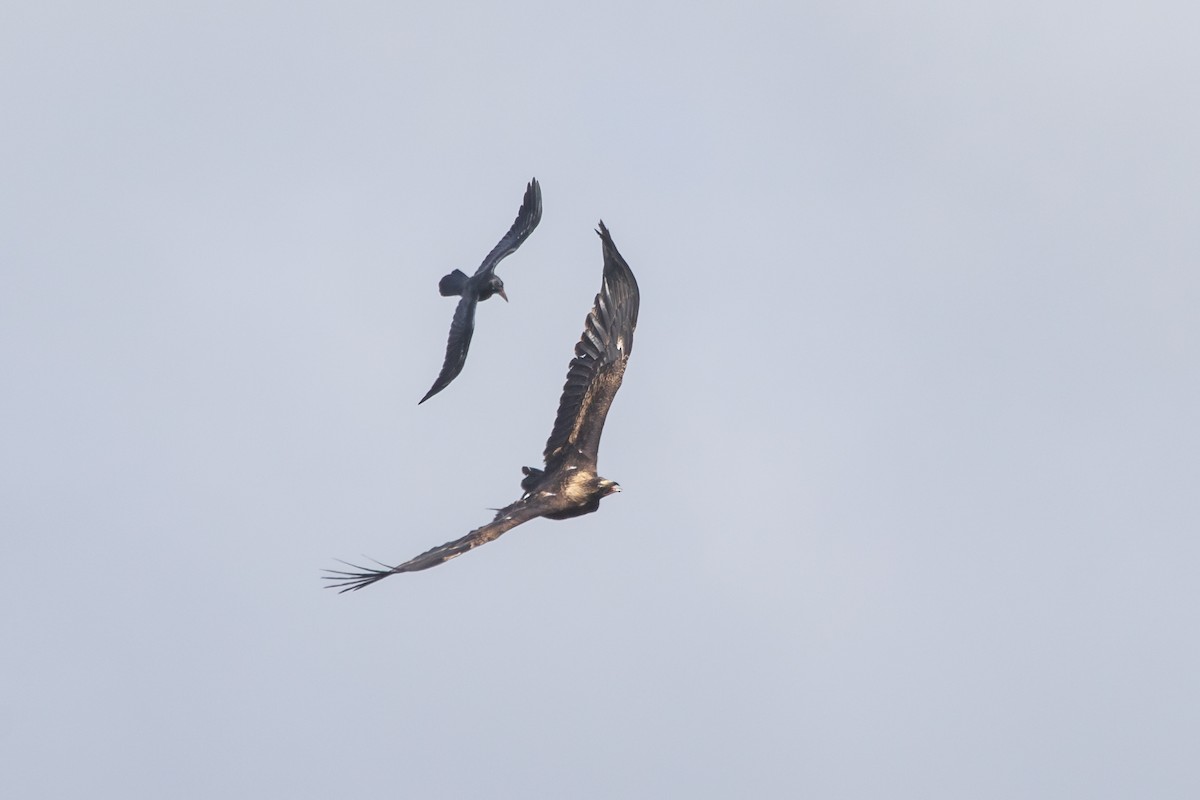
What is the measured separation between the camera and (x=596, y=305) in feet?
110

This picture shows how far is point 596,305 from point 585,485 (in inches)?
129

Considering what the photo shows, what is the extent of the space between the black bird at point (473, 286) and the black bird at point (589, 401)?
2767 mm

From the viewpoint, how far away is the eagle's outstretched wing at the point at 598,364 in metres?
33.3

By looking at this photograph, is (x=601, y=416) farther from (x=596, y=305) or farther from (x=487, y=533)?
(x=487, y=533)

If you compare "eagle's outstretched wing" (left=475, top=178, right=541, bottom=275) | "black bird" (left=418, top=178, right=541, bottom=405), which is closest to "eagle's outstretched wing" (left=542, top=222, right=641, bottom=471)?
"black bird" (left=418, top=178, right=541, bottom=405)

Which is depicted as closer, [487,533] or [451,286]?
[487,533]

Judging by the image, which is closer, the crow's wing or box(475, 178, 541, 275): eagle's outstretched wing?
the crow's wing

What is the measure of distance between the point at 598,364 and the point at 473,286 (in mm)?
4909

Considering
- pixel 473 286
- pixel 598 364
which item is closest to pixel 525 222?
pixel 473 286

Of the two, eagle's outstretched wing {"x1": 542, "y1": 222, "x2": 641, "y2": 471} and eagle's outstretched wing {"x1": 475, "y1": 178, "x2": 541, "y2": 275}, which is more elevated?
eagle's outstretched wing {"x1": 475, "y1": 178, "x2": 541, "y2": 275}

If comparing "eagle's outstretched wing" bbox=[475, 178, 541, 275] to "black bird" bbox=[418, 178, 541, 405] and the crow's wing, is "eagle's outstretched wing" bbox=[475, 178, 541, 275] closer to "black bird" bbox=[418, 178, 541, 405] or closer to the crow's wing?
"black bird" bbox=[418, 178, 541, 405]

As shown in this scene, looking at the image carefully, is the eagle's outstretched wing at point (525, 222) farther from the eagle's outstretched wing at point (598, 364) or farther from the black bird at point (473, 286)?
the eagle's outstretched wing at point (598, 364)

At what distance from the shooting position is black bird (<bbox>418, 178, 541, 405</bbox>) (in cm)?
3597

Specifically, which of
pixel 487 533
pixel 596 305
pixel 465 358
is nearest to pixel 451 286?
pixel 465 358
